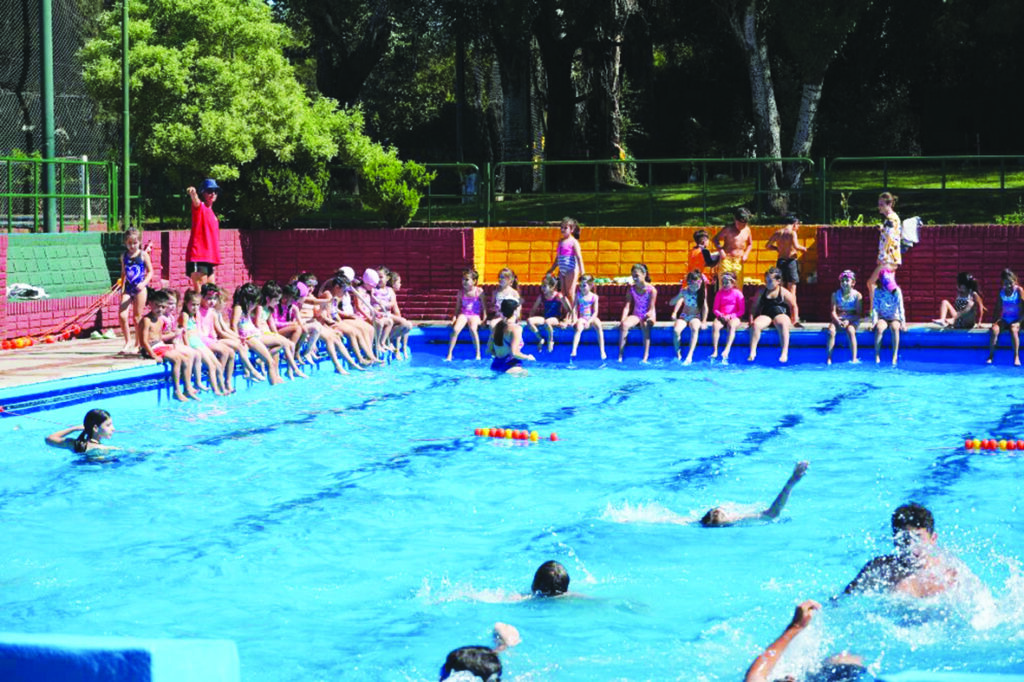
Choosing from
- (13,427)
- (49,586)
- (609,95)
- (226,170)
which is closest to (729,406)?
(13,427)

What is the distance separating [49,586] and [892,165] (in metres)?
30.4

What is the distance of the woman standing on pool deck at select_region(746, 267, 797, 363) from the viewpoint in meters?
17.6

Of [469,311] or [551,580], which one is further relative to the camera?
[469,311]

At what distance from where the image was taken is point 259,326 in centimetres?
1586

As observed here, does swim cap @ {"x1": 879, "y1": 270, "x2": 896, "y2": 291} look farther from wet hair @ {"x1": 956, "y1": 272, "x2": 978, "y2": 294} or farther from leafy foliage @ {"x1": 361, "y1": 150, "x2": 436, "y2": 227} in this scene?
leafy foliage @ {"x1": 361, "y1": 150, "x2": 436, "y2": 227}

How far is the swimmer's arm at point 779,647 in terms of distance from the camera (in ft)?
18.8

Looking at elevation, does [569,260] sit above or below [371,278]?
above

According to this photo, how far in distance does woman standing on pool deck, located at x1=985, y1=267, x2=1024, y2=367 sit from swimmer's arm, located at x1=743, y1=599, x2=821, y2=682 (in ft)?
39.2

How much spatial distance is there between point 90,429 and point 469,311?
7732 mm

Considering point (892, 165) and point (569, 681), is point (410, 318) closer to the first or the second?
point (569, 681)

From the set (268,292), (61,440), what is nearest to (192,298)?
(268,292)

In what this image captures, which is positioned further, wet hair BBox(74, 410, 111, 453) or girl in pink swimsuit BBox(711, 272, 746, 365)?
girl in pink swimsuit BBox(711, 272, 746, 365)

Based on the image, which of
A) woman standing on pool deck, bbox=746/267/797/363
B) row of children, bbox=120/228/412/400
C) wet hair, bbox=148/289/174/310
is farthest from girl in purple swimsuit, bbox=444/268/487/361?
wet hair, bbox=148/289/174/310

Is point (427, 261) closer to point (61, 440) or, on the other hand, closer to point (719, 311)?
point (719, 311)
